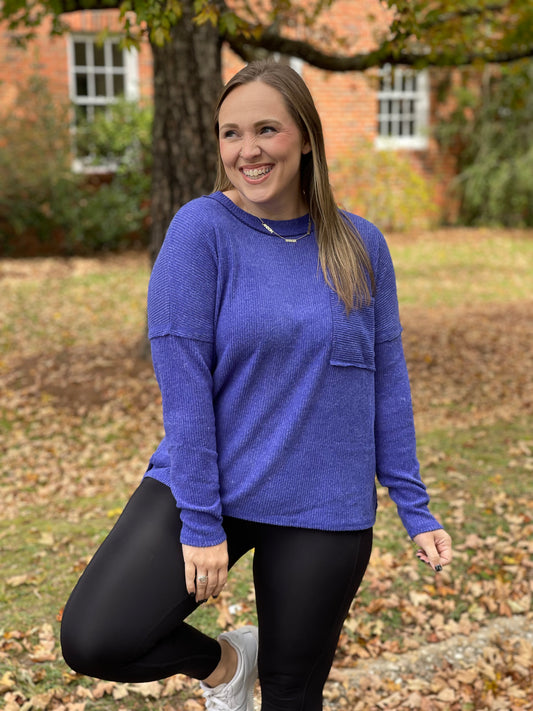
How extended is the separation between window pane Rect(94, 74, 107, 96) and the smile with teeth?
1266cm

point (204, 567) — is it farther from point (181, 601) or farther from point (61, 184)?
point (61, 184)

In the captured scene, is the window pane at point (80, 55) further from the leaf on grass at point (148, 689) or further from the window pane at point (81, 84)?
the leaf on grass at point (148, 689)

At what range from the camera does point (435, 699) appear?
3037 millimetres

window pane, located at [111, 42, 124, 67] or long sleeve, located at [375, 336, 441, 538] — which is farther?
window pane, located at [111, 42, 124, 67]

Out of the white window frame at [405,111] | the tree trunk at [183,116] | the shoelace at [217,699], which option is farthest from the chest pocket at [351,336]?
the white window frame at [405,111]

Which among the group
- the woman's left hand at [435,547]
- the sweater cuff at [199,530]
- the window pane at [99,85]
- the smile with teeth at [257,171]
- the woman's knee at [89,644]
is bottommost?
the woman's knee at [89,644]

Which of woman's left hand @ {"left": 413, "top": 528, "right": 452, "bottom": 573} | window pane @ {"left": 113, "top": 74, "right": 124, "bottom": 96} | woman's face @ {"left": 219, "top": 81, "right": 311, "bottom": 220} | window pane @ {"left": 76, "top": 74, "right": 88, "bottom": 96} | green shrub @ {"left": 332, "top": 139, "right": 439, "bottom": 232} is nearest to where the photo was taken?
woman's face @ {"left": 219, "top": 81, "right": 311, "bottom": 220}

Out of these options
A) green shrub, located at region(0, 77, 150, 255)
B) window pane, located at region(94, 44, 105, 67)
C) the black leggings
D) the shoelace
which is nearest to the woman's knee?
the black leggings

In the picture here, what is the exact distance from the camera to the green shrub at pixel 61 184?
481 inches

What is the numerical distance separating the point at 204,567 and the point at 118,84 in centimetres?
1331

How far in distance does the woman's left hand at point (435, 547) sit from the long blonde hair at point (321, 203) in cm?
65

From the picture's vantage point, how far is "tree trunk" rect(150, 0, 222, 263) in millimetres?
5816

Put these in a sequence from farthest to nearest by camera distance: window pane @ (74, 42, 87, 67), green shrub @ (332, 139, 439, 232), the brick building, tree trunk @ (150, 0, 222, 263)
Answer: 1. green shrub @ (332, 139, 439, 232)
2. window pane @ (74, 42, 87, 67)
3. the brick building
4. tree trunk @ (150, 0, 222, 263)

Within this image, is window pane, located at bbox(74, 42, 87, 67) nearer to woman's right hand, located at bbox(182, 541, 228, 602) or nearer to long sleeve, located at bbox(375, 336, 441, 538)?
long sleeve, located at bbox(375, 336, 441, 538)
